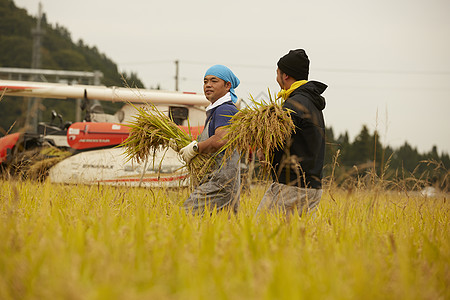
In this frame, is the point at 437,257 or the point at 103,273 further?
the point at 437,257

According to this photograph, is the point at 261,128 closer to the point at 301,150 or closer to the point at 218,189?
the point at 301,150

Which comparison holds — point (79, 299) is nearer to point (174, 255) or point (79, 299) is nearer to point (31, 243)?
point (174, 255)

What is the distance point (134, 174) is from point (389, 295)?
22.2ft

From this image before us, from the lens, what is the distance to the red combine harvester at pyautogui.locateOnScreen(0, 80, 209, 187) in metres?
8.01

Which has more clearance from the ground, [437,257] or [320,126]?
[320,126]

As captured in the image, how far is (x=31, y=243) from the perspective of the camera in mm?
2117

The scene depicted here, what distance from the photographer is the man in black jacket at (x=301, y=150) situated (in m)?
3.33

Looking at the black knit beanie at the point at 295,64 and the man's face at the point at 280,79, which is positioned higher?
the black knit beanie at the point at 295,64

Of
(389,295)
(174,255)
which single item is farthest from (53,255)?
(389,295)

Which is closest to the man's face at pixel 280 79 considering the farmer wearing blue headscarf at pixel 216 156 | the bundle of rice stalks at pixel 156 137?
the farmer wearing blue headscarf at pixel 216 156

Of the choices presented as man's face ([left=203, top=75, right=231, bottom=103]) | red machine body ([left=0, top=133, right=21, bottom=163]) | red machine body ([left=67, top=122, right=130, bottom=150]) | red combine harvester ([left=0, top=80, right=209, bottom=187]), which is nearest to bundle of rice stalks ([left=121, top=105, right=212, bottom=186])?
man's face ([left=203, top=75, right=231, bottom=103])

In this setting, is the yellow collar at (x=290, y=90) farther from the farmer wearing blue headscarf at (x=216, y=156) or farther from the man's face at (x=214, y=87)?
the man's face at (x=214, y=87)

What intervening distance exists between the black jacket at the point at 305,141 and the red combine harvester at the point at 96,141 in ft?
13.3

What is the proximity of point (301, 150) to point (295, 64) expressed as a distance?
2.35 ft
